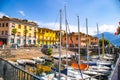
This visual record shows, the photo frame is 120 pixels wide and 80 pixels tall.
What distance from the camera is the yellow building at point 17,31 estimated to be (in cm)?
5881

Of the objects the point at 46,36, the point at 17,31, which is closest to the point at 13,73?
the point at 17,31

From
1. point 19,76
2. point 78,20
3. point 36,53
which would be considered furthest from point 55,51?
point 19,76

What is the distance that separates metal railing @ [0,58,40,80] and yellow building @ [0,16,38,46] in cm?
5343

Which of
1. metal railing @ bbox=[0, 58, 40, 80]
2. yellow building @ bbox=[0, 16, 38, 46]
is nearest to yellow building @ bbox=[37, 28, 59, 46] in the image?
yellow building @ bbox=[0, 16, 38, 46]

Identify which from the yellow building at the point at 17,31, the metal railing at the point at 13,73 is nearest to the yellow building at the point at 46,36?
the yellow building at the point at 17,31

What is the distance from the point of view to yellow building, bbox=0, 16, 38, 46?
5881cm

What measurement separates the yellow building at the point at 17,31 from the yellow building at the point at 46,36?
3.22 m

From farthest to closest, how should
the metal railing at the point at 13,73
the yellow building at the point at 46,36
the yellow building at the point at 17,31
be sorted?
the yellow building at the point at 46,36, the yellow building at the point at 17,31, the metal railing at the point at 13,73

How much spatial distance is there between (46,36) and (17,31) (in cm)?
1930

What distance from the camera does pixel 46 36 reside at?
80.2 meters

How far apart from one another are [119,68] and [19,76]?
31.2 ft

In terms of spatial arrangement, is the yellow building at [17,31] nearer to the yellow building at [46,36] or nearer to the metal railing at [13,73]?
the yellow building at [46,36]

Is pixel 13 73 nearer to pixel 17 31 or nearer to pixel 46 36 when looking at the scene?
pixel 17 31

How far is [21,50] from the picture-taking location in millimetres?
46562
